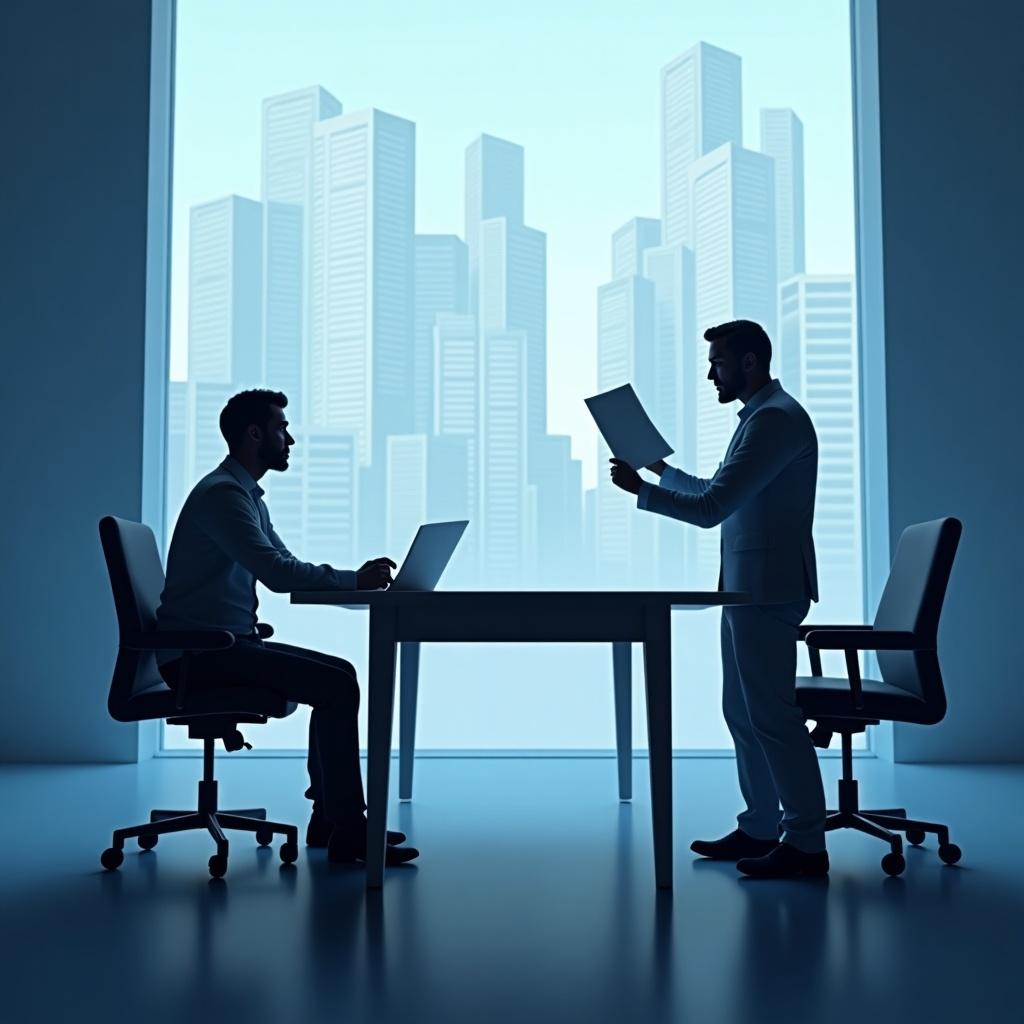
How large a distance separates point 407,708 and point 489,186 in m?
2.87

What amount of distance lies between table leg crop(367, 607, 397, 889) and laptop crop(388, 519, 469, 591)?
0.48 feet

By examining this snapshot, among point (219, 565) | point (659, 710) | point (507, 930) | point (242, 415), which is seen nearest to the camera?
point (507, 930)

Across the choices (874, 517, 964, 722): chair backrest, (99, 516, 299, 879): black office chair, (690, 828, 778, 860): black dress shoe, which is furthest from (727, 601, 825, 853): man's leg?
(99, 516, 299, 879): black office chair

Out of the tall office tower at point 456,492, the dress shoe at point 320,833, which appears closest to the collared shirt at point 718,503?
the dress shoe at point 320,833

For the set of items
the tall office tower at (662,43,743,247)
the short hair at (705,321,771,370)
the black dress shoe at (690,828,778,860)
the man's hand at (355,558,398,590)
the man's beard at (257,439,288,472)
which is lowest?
the black dress shoe at (690,828,778,860)

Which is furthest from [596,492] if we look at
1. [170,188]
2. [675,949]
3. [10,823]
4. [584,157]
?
[675,949]

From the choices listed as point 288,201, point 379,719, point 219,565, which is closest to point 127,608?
point 219,565

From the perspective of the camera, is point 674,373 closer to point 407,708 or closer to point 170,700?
point 407,708

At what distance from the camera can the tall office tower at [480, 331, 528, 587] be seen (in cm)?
568

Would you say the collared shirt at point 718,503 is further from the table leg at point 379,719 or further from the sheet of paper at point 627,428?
the table leg at point 379,719

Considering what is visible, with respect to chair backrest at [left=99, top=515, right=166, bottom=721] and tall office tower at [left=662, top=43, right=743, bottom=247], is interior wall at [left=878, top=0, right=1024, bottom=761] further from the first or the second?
chair backrest at [left=99, top=515, right=166, bottom=721]

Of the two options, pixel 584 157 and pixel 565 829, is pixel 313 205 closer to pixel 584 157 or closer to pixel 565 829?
pixel 584 157

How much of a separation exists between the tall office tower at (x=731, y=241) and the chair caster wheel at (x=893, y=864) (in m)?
2.78

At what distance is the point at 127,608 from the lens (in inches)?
122
